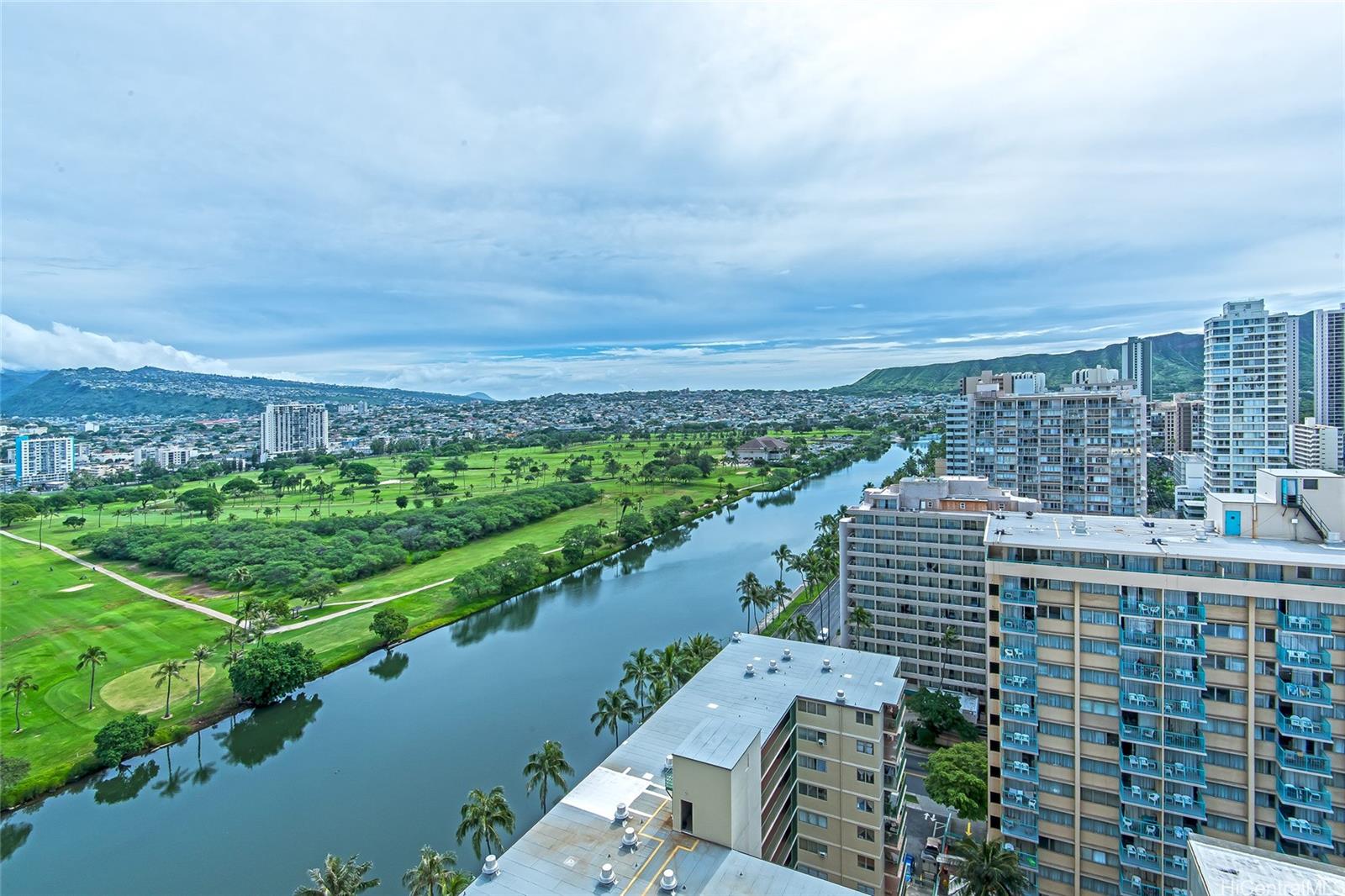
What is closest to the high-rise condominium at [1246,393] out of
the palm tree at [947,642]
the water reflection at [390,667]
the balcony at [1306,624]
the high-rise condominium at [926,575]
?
the high-rise condominium at [926,575]

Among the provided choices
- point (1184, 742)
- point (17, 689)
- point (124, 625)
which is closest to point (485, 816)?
point (1184, 742)

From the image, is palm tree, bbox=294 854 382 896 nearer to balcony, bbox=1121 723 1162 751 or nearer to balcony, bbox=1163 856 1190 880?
balcony, bbox=1121 723 1162 751

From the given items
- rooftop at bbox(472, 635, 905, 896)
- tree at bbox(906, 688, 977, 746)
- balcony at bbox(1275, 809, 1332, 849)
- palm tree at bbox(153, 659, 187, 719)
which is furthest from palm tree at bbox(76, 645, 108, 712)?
balcony at bbox(1275, 809, 1332, 849)

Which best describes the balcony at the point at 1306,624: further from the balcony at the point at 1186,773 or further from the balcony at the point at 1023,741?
the balcony at the point at 1023,741

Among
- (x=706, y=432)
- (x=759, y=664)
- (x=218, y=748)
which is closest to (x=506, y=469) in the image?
(x=706, y=432)

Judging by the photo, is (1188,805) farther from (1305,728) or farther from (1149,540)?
(1149,540)

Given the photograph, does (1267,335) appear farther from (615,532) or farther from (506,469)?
(506,469)
